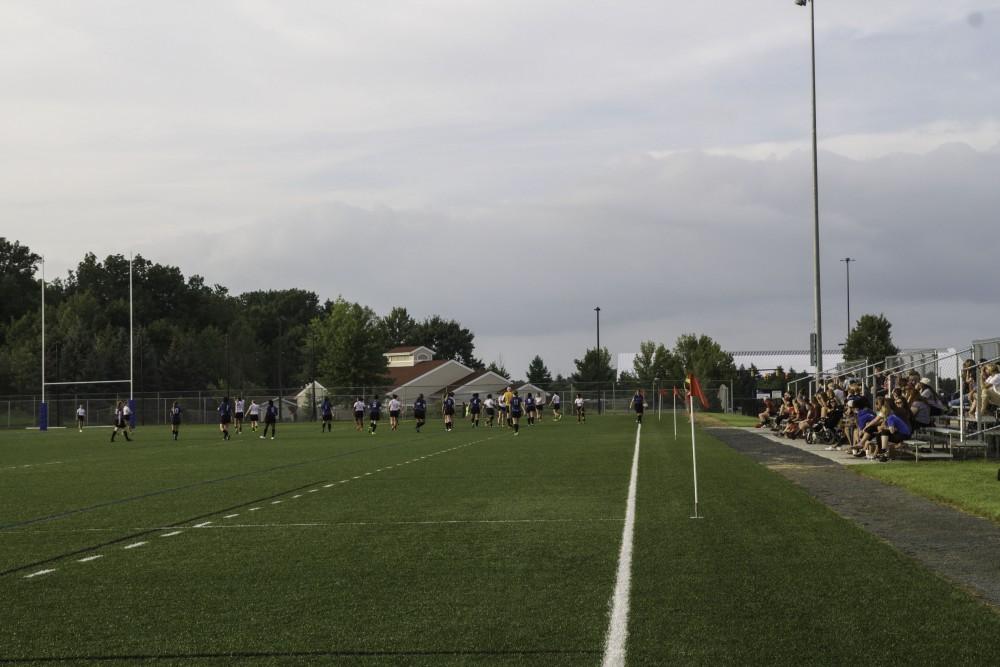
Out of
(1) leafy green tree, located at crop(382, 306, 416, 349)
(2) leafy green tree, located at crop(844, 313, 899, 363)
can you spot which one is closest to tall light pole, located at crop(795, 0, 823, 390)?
(2) leafy green tree, located at crop(844, 313, 899, 363)

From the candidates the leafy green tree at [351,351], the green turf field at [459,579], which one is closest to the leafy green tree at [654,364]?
the leafy green tree at [351,351]

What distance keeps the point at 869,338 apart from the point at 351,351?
134ft

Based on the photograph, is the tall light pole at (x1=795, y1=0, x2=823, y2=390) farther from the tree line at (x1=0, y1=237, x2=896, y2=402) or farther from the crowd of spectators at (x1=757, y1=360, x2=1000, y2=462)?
the tree line at (x1=0, y1=237, x2=896, y2=402)

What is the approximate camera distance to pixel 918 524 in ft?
40.6

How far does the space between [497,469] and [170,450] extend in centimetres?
1627

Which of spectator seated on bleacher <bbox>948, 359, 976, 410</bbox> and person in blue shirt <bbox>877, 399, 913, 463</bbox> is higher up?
spectator seated on bleacher <bbox>948, 359, 976, 410</bbox>

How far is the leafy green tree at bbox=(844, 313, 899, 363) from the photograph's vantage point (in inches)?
3071

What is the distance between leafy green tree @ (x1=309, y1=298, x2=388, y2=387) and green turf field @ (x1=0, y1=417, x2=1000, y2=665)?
73.0m

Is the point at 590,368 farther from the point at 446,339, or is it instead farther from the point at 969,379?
the point at 969,379

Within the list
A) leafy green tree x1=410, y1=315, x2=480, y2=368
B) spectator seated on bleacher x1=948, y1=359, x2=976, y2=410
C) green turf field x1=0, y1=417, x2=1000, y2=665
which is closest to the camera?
green turf field x1=0, y1=417, x2=1000, y2=665

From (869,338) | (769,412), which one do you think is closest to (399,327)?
(869,338)

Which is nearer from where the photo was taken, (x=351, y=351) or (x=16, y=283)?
(x=351, y=351)

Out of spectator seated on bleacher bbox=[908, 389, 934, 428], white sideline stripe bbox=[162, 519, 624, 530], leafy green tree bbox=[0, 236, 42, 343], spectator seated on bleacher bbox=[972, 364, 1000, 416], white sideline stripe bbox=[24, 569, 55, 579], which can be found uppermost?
leafy green tree bbox=[0, 236, 42, 343]

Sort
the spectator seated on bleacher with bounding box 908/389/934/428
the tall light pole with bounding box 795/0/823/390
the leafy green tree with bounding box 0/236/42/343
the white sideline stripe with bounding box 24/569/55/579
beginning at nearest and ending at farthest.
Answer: the white sideline stripe with bounding box 24/569/55/579, the spectator seated on bleacher with bounding box 908/389/934/428, the tall light pole with bounding box 795/0/823/390, the leafy green tree with bounding box 0/236/42/343
